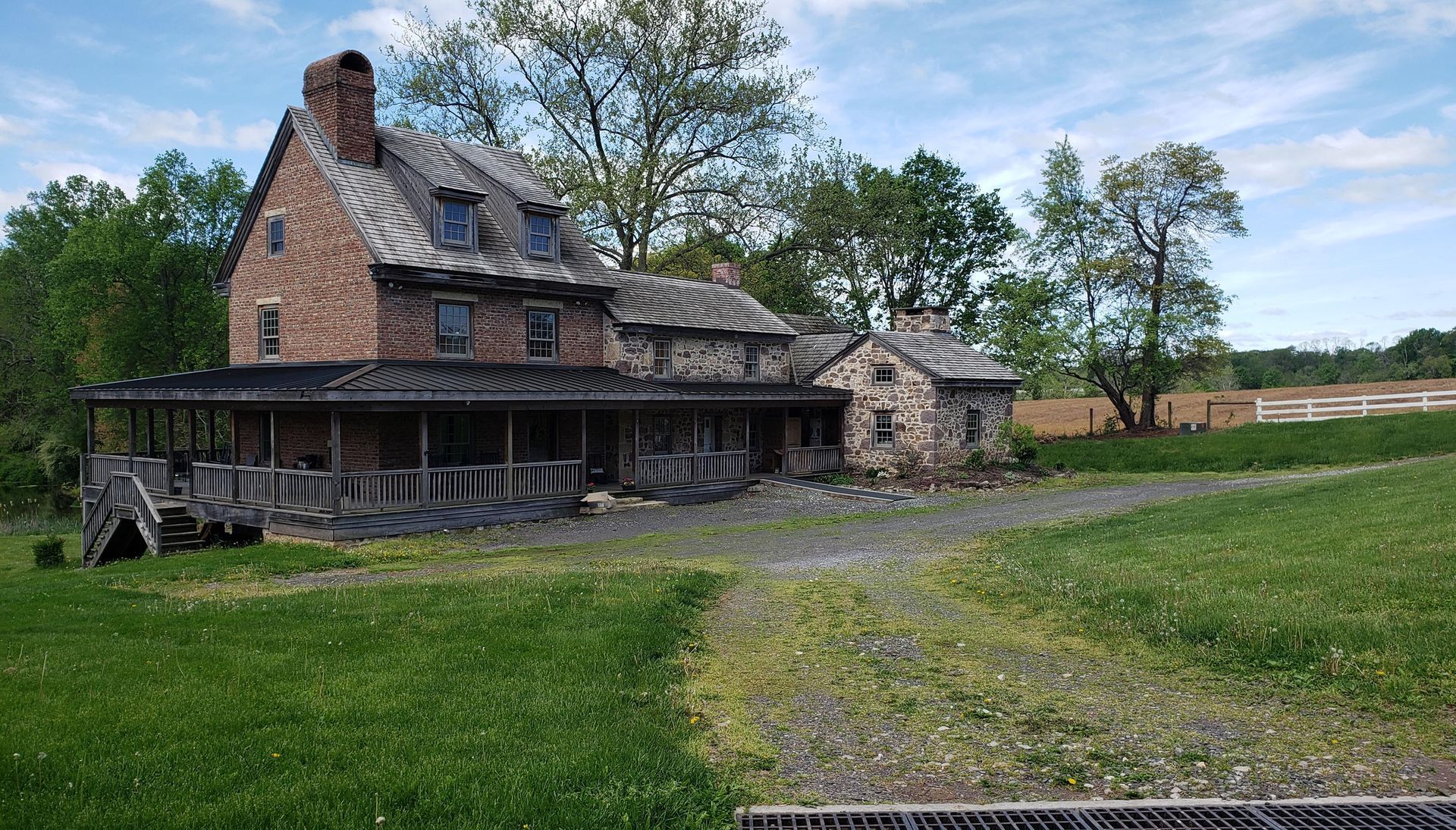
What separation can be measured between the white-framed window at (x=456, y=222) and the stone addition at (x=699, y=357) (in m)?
5.51

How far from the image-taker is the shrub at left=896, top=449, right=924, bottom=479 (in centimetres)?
3275

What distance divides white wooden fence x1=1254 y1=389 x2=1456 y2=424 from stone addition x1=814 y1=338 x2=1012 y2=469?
15256mm

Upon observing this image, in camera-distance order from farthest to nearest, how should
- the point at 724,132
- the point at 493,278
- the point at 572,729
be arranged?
the point at 724,132 < the point at 493,278 < the point at 572,729

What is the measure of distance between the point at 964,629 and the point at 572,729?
5.21m

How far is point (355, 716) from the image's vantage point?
22.0 ft

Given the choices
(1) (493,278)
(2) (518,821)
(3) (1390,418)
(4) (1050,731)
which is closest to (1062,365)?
(3) (1390,418)

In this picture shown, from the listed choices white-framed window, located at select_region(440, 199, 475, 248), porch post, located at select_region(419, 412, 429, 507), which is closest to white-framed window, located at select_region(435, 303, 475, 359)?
white-framed window, located at select_region(440, 199, 475, 248)

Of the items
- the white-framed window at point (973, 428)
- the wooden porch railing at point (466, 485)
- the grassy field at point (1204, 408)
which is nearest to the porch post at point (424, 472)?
the wooden porch railing at point (466, 485)

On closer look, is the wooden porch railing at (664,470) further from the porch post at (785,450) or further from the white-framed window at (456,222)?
the white-framed window at (456,222)

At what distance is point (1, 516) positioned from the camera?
38.2 metres

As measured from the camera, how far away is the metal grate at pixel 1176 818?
17.4ft

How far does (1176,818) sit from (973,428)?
1177 inches

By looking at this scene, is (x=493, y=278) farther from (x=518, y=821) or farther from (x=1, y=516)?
(x=1, y=516)

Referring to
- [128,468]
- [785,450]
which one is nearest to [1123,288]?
[785,450]
